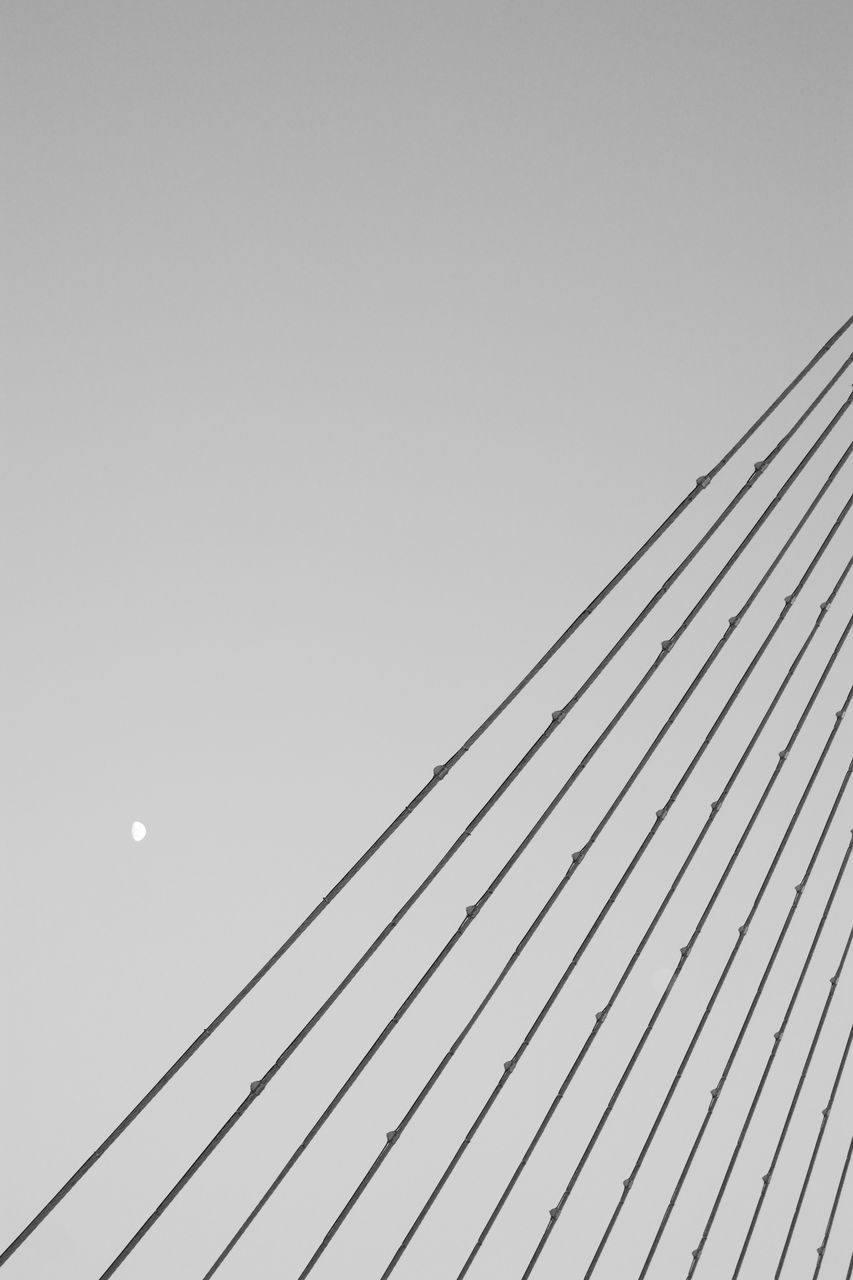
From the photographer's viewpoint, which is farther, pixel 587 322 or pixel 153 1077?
pixel 153 1077

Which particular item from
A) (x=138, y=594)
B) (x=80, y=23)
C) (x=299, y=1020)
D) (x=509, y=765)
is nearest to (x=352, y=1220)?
(x=299, y=1020)

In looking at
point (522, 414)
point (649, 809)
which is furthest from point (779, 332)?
point (649, 809)

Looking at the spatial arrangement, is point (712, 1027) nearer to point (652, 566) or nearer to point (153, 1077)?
point (652, 566)

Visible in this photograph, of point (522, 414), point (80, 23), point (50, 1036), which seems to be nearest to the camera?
point (80, 23)

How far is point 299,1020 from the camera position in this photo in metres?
5.04

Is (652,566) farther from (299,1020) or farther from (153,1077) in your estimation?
(153,1077)

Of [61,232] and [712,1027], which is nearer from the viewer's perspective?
[61,232]

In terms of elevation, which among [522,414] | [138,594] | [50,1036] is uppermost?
[522,414]

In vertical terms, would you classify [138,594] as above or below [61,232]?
below

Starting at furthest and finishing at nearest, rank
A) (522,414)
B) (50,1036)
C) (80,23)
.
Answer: (50,1036) → (522,414) → (80,23)

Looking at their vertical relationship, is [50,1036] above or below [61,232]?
below

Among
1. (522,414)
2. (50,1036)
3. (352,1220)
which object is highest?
(522,414)

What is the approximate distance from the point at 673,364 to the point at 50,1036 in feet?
12.0

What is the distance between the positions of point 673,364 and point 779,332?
0.40 m
